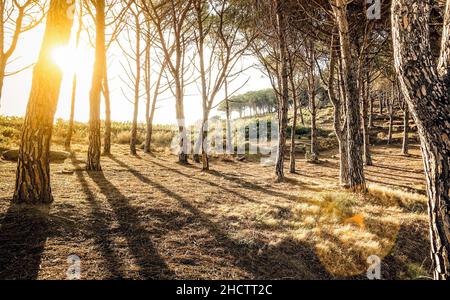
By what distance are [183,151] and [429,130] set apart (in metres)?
9.99

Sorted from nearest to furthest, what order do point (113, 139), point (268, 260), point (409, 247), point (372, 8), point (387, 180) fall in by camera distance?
point (268, 260) < point (409, 247) < point (372, 8) < point (387, 180) < point (113, 139)

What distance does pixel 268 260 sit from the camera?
357cm

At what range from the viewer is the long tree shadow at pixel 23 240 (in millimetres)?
2678

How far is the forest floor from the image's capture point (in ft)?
10.1

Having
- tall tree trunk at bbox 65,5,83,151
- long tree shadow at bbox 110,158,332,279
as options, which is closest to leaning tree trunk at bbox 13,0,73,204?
long tree shadow at bbox 110,158,332,279

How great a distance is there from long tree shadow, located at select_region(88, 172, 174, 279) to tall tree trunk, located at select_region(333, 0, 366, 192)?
5.50m

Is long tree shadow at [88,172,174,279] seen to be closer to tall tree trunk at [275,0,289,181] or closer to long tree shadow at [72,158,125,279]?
long tree shadow at [72,158,125,279]

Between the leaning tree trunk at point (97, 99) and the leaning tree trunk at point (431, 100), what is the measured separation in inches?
295

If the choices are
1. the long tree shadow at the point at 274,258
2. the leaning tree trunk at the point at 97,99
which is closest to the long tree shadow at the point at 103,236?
the long tree shadow at the point at 274,258

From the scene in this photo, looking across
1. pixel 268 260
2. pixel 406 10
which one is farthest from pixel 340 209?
pixel 406 10

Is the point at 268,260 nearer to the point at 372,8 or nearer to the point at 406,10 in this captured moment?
the point at 406,10

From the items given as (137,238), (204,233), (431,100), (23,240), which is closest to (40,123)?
(23,240)

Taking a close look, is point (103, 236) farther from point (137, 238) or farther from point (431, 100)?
point (431, 100)
